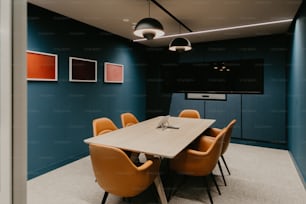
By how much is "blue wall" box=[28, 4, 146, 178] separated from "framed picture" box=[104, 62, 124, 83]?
0.11 metres

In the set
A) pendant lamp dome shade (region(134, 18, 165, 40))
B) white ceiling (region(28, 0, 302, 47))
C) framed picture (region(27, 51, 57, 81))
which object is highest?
white ceiling (region(28, 0, 302, 47))

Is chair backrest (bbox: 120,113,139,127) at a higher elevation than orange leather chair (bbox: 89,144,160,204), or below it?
higher

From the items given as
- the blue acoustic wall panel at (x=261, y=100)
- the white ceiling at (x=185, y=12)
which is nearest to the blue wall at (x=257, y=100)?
the blue acoustic wall panel at (x=261, y=100)

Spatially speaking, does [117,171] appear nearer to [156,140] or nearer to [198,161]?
[156,140]

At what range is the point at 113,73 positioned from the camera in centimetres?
496

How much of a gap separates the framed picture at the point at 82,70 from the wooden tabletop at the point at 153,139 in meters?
1.64

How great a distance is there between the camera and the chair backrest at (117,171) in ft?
6.26

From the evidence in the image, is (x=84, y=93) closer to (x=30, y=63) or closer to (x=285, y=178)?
(x=30, y=63)

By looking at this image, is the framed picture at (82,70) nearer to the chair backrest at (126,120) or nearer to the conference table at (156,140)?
the chair backrest at (126,120)

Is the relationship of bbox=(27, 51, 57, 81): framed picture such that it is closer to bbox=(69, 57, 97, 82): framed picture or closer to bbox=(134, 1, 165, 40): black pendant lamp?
bbox=(69, 57, 97, 82): framed picture

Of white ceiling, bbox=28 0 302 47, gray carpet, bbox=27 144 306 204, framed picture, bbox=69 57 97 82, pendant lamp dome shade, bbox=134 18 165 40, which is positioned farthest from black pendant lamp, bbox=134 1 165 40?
gray carpet, bbox=27 144 306 204

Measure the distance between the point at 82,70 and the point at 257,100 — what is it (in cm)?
401

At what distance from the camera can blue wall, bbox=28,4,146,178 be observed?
10.7 feet

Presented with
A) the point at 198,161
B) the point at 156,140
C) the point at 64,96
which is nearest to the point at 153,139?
the point at 156,140
